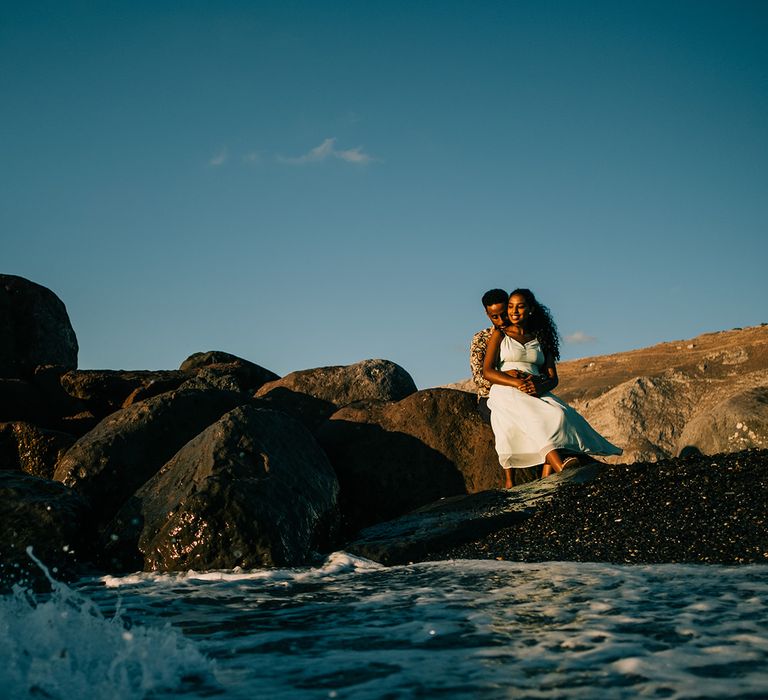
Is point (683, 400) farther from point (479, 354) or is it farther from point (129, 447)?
point (129, 447)

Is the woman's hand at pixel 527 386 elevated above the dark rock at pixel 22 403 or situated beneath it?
situated beneath

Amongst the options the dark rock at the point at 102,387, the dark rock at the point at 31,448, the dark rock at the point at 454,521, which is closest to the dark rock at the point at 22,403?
the dark rock at the point at 102,387

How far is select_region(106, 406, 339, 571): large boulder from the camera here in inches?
244

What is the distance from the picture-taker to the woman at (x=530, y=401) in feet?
27.1

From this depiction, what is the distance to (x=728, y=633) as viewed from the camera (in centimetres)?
320

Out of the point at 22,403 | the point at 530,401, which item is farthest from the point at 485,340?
the point at 22,403

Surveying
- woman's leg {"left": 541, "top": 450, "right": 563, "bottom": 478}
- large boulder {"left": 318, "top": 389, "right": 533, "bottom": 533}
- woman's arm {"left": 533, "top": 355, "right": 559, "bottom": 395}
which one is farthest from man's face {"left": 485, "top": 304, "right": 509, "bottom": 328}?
woman's leg {"left": 541, "top": 450, "right": 563, "bottom": 478}

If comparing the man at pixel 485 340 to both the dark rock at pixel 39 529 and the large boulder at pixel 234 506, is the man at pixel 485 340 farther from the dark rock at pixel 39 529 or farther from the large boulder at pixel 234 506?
the dark rock at pixel 39 529

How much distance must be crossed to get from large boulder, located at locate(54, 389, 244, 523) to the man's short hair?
334cm

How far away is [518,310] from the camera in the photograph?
878 cm

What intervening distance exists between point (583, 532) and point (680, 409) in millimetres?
10514

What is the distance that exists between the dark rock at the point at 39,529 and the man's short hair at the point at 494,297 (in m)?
4.66

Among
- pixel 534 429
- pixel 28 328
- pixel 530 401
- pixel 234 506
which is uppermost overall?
Result: pixel 28 328

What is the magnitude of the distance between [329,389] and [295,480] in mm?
4558
